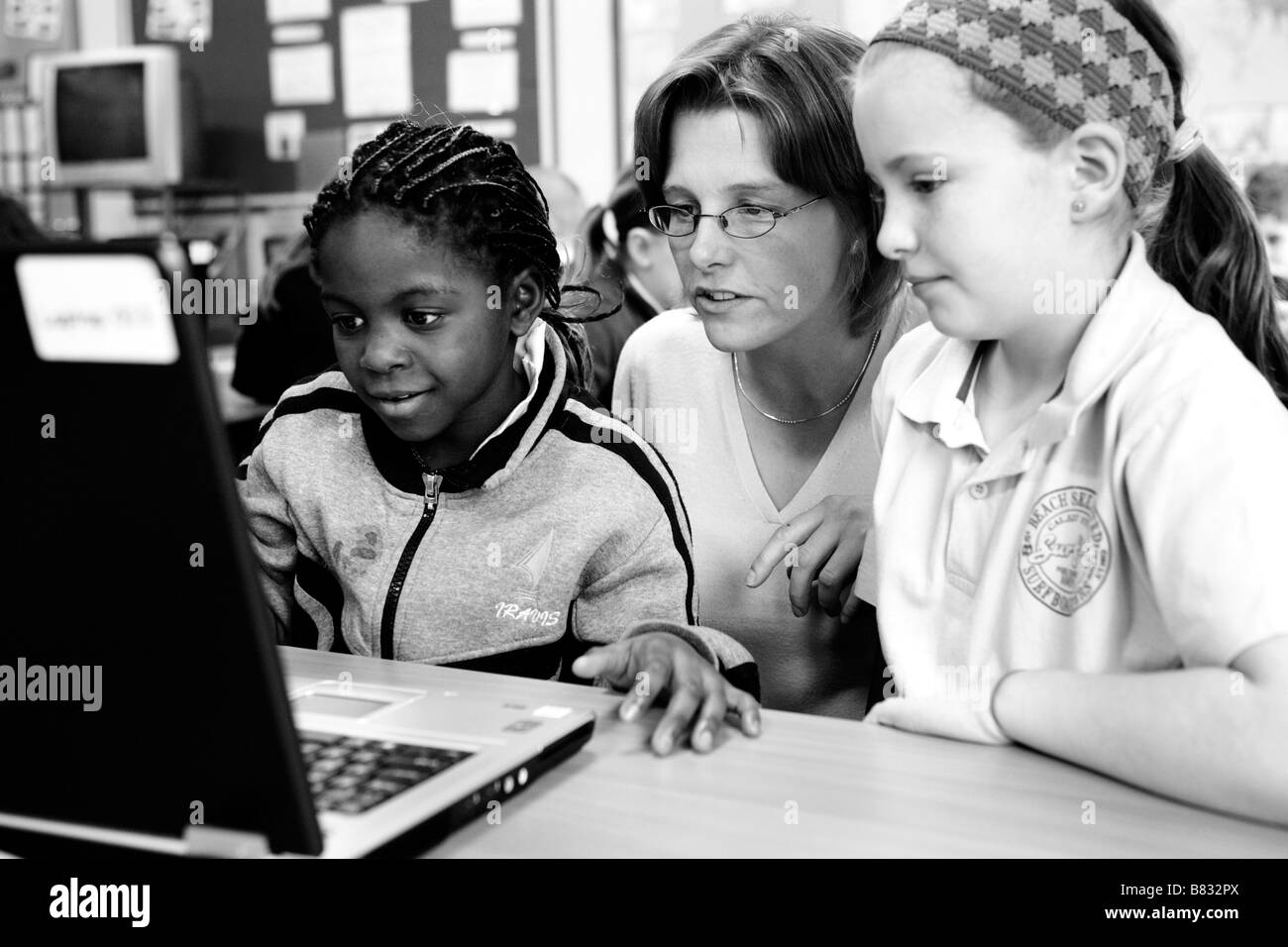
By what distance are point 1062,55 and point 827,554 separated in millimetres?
495

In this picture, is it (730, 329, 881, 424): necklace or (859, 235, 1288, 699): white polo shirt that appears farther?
(730, 329, 881, 424): necklace

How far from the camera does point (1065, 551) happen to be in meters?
0.88

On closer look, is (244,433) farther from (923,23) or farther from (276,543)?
(923,23)

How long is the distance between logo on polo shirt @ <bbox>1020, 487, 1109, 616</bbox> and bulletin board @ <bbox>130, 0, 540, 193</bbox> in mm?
2998

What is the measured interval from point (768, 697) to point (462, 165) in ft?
2.23

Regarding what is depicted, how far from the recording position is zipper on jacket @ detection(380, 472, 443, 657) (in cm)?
119

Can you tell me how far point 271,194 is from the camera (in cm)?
405

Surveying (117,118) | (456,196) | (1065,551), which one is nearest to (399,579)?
(456,196)

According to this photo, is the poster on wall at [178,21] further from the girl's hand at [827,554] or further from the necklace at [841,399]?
the girl's hand at [827,554]
